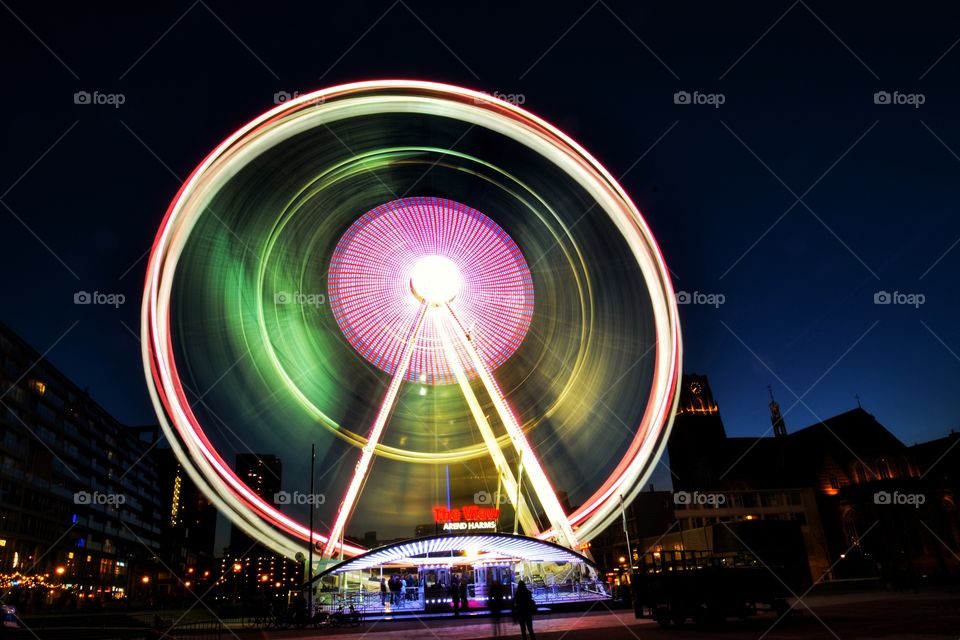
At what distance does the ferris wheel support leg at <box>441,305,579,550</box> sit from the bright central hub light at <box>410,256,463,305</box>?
1791 millimetres

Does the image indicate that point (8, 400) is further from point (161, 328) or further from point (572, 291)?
point (572, 291)

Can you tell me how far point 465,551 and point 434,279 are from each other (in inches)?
502

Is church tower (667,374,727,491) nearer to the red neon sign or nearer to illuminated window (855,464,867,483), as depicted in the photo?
illuminated window (855,464,867,483)

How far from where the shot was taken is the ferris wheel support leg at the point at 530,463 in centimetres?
2238

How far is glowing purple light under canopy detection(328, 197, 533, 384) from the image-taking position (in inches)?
925

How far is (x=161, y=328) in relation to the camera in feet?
64.6

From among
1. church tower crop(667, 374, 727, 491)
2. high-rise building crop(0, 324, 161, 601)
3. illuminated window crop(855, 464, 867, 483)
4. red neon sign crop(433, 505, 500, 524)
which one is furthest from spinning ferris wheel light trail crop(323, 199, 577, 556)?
illuminated window crop(855, 464, 867, 483)

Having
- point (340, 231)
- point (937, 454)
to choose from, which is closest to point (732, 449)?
point (937, 454)

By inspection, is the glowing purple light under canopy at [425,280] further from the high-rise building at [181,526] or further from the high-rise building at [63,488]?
the high-rise building at [181,526]

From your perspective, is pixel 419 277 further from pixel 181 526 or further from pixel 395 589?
pixel 181 526

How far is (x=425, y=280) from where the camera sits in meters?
23.7

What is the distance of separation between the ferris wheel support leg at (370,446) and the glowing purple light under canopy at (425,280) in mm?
495

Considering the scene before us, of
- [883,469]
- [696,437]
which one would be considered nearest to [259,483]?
[696,437]

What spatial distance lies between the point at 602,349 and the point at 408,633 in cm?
1288
